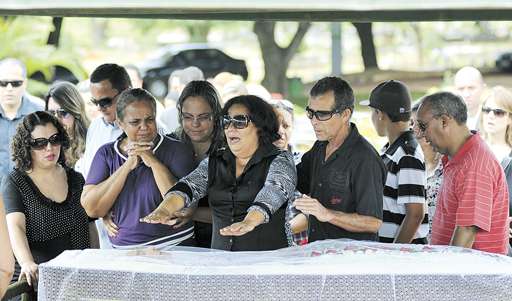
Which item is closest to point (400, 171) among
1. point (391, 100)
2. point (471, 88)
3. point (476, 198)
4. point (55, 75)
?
point (391, 100)

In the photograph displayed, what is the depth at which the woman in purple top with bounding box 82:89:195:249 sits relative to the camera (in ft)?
12.9

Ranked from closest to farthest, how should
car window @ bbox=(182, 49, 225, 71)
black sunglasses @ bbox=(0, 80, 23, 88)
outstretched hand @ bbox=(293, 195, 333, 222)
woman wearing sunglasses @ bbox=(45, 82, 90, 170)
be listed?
outstretched hand @ bbox=(293, 195, 333, 222) < woman wearing sunglasses @ bbox=(45, 82, 90, 170) < black sunglasses @ bbox=(0, 80, 23, 88) < car window @ bbox=(182, 49, 225, 71)

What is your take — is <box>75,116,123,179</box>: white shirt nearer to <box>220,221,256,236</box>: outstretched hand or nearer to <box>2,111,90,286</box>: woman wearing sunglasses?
<box>2,111,90,286</box>: woman wearing sunglasses

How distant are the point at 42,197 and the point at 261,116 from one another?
3.77 ft

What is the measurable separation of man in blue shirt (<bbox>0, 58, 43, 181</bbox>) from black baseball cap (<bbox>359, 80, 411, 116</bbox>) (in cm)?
284

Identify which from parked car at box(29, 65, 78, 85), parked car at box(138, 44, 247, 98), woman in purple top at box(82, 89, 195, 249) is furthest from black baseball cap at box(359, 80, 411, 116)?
parked car at box(138, 44, 247, 98)

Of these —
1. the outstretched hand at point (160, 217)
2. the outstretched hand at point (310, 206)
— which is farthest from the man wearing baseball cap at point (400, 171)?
the outstretched hand at point (160, 217)

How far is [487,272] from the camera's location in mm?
3008

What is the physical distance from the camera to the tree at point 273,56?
19094 mm

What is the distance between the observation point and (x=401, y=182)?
168 inches

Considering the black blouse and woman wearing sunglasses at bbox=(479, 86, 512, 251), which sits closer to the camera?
the black blouse

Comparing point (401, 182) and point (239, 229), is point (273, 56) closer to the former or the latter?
point (401, 182)

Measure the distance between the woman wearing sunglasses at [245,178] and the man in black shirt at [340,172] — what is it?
172mm

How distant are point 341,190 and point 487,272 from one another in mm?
832
